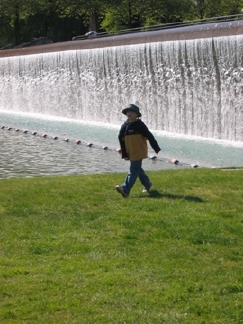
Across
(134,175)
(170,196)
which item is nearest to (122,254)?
(170,196)

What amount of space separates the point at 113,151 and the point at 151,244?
32.4 ft

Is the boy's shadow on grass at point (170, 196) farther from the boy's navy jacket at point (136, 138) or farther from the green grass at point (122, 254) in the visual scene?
the boy's navy jacket at point (136, 138)

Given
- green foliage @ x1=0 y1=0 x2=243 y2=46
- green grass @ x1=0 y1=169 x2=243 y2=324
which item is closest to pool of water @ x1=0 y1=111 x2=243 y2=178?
green grass @ x1=0 y1=169 x2=243 y2=324

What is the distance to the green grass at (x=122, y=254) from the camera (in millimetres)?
5273

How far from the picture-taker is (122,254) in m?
6.59

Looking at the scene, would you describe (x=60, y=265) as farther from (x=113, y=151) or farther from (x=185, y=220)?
(x=113, y=151)

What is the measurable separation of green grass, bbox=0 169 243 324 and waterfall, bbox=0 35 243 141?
8.15 meters

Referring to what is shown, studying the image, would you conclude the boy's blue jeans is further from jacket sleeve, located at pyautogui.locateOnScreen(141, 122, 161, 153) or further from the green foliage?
the green foliage

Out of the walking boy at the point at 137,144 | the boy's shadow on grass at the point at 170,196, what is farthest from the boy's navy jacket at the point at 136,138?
the boy's shadow on grass at the point at 170,196

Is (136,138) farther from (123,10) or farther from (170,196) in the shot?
(123,10)

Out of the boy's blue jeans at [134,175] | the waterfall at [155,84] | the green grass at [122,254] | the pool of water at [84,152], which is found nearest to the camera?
the green grass at [122,254]

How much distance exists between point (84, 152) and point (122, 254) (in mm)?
10297

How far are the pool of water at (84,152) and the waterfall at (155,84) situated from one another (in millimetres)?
599

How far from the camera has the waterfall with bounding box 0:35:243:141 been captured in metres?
18.0
